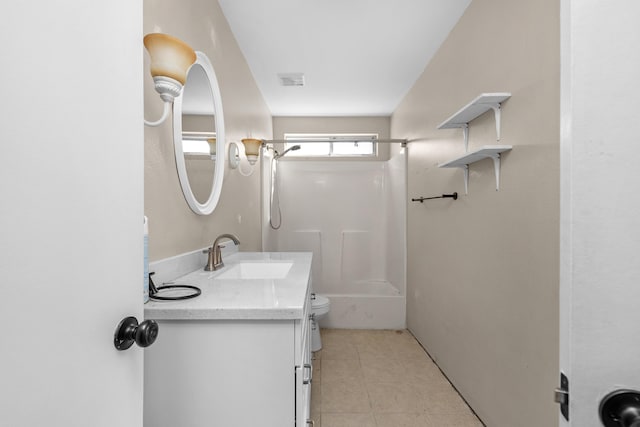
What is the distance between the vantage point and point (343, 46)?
2482 mm

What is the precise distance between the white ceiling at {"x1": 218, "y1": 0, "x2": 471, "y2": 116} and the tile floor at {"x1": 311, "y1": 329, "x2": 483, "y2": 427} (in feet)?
8.08

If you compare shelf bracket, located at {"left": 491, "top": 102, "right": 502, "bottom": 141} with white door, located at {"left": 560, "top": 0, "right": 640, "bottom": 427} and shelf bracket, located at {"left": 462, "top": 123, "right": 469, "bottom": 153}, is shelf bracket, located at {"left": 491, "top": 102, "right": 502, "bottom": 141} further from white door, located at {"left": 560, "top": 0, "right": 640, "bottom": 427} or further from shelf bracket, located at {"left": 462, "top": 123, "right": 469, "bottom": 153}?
white door, located at {"left": 560, "top": 0, "right": 640, "bottom": 427}

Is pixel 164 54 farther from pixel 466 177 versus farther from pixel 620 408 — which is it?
pixel 466 177

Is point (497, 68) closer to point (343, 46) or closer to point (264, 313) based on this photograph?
point (343, 46)

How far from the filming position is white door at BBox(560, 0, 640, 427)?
0.44 m

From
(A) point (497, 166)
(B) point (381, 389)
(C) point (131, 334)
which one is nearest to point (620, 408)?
(C) point (131, 334)

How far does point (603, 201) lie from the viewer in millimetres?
451

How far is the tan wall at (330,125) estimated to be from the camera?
4.26 m

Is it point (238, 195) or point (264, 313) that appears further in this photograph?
point (238, 195)

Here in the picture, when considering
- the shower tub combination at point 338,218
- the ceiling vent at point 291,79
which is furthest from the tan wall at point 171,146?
the shower tub combination at point 338,218

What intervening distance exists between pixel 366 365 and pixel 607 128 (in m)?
2.40

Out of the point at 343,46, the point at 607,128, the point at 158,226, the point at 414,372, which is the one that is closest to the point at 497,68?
the point at 343,46

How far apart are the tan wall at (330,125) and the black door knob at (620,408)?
13.1 feet

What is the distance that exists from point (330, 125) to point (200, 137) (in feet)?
→ 9.39
